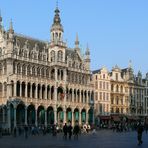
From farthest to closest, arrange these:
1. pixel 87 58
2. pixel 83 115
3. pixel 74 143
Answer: pixel 87 58 < pixel 83 115 < pixel 74 143

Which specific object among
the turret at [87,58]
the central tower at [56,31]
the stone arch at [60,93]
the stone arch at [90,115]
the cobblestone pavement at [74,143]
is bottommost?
the stone arch at [90,115]

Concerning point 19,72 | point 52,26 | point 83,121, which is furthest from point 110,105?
point 19,72

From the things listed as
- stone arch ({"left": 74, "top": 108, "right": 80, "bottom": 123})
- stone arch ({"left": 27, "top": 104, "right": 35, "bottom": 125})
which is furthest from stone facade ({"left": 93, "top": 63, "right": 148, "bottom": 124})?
stone arch ({"left": 27, "top": 104, "right": 35, "bottom": 125})

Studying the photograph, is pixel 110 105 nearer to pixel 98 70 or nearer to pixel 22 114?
pixel 98 70

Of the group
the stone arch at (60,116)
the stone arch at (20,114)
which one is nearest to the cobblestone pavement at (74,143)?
the stone arch at (20,114)

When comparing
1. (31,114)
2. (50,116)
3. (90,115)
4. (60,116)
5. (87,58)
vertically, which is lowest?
(90,115)

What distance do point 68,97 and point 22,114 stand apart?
14208 mm

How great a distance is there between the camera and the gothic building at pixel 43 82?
7656 cm

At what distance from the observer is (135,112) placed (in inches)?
4496

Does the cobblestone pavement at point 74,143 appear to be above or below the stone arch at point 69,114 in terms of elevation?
above

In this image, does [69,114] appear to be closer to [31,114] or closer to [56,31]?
[31,114]

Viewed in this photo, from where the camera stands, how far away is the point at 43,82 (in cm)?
8169

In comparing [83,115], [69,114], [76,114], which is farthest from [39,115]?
[83,115]

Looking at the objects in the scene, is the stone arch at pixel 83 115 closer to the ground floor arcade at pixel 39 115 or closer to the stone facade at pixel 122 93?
the ground floor arcade at pixel 39 115
